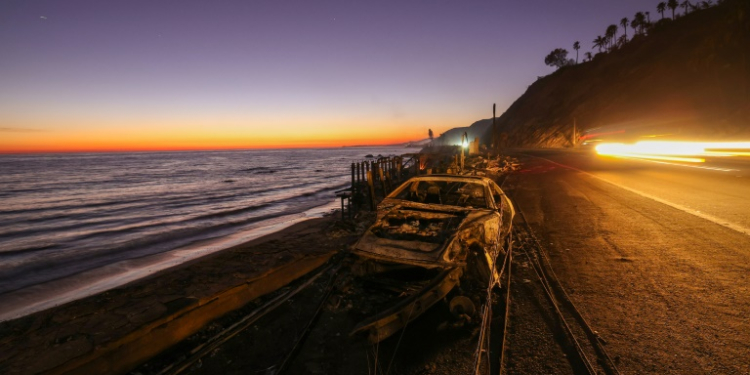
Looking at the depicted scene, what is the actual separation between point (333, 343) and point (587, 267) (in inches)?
175

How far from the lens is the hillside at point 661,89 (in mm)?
38125

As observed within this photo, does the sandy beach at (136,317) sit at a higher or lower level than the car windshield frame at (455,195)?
lower

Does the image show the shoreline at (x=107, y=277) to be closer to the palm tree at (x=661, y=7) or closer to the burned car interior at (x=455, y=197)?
the burned car interior at (x=455, y=197)

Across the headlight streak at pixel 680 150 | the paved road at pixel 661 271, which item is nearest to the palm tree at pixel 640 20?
the headlight streak at pixel 680 150

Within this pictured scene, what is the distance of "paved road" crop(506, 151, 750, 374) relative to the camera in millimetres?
3477

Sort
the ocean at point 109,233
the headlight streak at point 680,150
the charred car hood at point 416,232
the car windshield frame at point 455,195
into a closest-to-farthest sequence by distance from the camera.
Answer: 1. the charred car hood at point 416,232
2. the car windshield frame at point 455,195
3. the ocean at point 109,233
4. the headlight streak at point 680,150

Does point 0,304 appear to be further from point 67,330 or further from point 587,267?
point 587,267

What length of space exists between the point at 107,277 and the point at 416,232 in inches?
344

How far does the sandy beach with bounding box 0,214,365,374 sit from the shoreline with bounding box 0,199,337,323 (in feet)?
6.45

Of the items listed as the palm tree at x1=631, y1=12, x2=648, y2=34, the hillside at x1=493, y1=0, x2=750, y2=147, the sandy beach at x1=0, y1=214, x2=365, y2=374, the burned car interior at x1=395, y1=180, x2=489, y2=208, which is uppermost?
the palm tree at x1=631, y1=12, x2=648, y2=34

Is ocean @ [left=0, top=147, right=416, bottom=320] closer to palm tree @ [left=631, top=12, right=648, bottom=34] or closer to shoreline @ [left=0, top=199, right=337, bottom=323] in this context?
shoreline @ [left=0, top=199, right=337, bottom=323]

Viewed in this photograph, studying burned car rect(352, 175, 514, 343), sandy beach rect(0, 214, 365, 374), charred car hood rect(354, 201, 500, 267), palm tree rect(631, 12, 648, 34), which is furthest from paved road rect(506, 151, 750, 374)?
palm tree rect(631, 12, 648, 34)

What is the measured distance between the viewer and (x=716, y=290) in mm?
4512

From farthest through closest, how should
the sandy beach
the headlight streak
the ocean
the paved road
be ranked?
the headlight streak, the ocean, the sandy beach, the paved road
